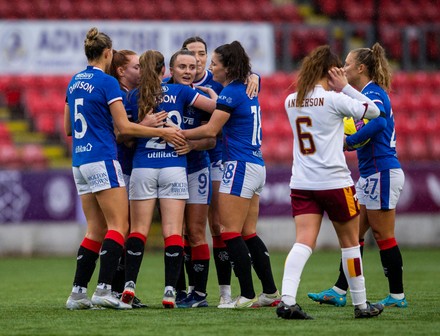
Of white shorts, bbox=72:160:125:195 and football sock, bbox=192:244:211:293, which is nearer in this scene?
white shorts, bbox=72:160:125:195

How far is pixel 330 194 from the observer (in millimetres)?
7098

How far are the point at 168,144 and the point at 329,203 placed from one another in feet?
5.47

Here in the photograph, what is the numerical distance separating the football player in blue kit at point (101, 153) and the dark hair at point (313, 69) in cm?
132

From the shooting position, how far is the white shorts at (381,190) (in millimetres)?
8281

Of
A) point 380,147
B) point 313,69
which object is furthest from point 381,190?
point 313,69

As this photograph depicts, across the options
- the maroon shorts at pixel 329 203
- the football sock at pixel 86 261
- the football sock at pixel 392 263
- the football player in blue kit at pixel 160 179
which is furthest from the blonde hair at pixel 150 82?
the football sock at pixel 392 263

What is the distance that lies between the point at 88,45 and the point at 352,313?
307 cm

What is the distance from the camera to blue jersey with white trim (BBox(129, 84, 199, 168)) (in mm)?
8125

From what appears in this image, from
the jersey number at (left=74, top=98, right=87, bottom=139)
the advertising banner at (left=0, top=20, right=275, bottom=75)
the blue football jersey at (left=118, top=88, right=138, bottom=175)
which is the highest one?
the advertising banner at (left=0, top=20, right=275, bottom=75)

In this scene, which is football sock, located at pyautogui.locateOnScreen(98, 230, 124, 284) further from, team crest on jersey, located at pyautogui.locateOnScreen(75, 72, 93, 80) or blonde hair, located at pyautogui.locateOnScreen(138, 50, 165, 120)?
team crest on jersey, located at pyautogui.locateOnScreen(75, 72, 93, 80)

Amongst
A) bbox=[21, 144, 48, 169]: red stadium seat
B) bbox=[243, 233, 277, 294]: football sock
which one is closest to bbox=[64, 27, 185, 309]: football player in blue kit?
bbox=[243, 233, 277, 294]: football sock

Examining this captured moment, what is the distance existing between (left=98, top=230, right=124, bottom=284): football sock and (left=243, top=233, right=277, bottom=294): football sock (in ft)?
3.94

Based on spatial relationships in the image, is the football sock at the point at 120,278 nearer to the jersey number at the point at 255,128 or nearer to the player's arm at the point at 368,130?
the jersey number at the point at 255,128

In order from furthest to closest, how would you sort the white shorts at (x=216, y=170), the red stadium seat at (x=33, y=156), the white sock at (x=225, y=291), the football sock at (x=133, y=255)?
the red stadium seat at (x=33, y=156) < the white shorts at (x=216, y=170) < the white sock at (x=225, y=291) < the football sock at (x=133, y=255)
